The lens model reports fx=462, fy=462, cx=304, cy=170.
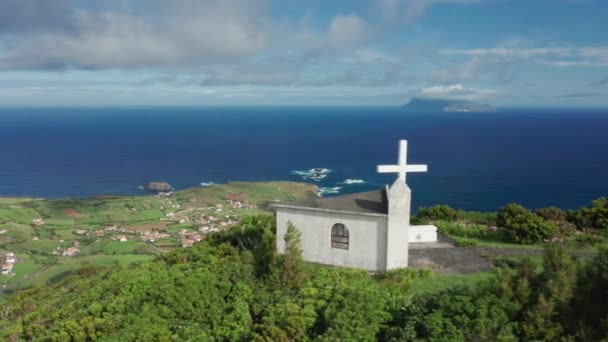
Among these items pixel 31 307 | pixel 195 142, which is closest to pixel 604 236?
pixel 31 307

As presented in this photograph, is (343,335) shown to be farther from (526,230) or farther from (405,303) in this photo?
(526,230)

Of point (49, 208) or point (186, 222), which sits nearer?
point (186, 222)

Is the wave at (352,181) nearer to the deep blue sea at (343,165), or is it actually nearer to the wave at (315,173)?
the deep blue sea at (343,165)

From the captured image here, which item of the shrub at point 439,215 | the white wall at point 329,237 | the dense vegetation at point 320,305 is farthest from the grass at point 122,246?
the white wall at point 329,237

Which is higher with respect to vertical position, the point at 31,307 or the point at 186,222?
the point at 31,307

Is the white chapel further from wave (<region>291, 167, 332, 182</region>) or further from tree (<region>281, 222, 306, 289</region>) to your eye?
wave (<region>291, 167, 332, 182</region>)

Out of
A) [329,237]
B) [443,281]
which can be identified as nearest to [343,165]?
[329,237]
